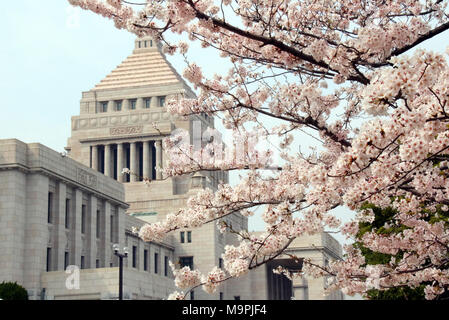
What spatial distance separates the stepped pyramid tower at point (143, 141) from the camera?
8278 centimetres

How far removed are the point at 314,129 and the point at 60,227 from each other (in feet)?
154

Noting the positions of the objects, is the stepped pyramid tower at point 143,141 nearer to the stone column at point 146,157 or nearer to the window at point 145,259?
the stone column at point 146,157

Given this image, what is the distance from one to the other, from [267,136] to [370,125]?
19.5ft

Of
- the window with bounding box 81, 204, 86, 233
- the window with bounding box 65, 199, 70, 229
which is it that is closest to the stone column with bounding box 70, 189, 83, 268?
the window with bounding box 65, 199, 70, 229

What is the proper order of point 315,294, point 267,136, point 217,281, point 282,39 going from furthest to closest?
point 315,294 < point 267,136 < point 282,39 < point 217,281

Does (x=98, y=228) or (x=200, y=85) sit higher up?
(x=98, y=228)

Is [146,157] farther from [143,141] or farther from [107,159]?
[107,159]

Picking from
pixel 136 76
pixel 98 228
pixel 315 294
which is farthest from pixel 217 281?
pixel 136 76

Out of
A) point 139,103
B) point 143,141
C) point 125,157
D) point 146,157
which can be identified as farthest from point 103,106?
point 146,157

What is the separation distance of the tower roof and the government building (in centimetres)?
16

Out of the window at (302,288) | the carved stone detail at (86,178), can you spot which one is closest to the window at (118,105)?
the carved stone detail at (86,178)

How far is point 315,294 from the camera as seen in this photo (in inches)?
3625

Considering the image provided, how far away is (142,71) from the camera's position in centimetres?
10288
